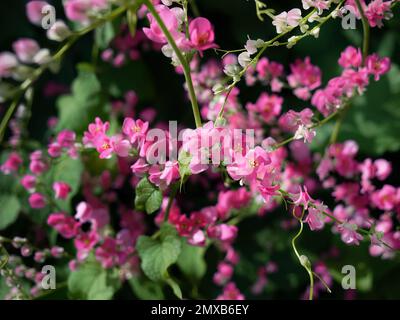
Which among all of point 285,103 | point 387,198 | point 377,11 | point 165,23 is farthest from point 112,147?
point 285,103

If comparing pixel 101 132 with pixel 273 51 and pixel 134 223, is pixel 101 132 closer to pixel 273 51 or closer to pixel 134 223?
pixel 134 223

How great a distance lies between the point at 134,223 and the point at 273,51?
2.16 ft

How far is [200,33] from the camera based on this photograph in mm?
848

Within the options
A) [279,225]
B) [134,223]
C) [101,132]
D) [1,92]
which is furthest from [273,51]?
[1,92]

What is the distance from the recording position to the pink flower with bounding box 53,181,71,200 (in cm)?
117

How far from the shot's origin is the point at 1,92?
0.62m

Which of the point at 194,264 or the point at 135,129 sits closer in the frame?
the point at 135,129

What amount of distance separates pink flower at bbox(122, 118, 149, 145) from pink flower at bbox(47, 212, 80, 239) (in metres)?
0.35

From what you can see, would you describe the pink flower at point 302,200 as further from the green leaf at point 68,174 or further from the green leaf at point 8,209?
the green leaf at point 8,209

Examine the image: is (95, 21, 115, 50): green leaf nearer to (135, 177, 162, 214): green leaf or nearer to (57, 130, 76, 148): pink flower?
(57, 130, 76, 148): pink flower

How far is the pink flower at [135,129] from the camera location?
0.87 m

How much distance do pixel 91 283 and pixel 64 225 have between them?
14cm

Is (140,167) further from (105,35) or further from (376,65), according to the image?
(105,35)

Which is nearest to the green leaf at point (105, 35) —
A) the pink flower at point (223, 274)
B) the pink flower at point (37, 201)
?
the pink flower at point (37, 201)
